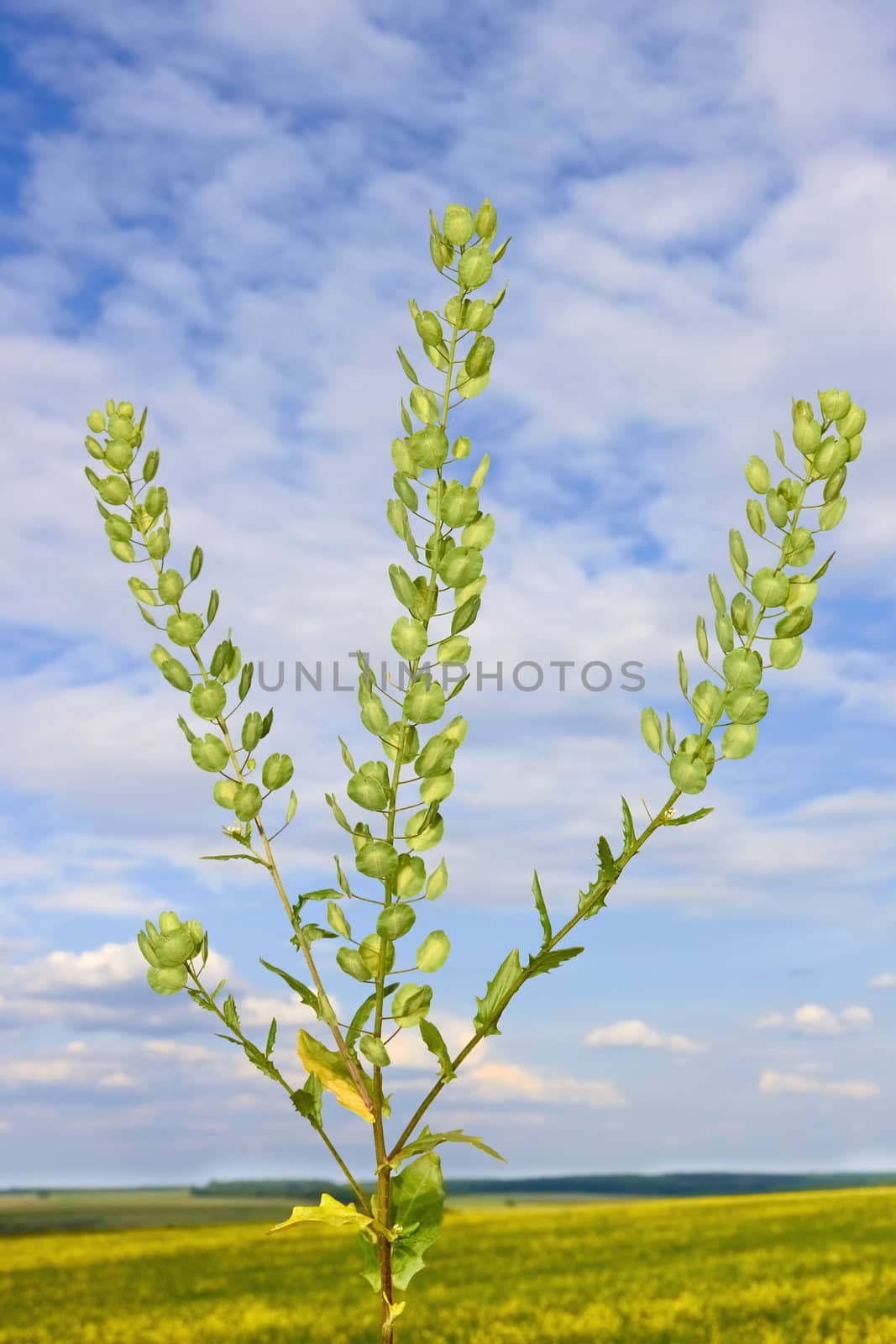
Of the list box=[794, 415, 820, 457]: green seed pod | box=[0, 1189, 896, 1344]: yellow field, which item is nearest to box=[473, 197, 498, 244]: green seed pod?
box=[794, 415, 820, 457]: green seed pod

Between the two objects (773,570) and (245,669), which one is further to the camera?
(245,669)

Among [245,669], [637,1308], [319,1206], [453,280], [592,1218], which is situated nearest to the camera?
[319,1206]

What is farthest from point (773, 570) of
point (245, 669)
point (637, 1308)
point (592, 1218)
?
point (592, 1218)

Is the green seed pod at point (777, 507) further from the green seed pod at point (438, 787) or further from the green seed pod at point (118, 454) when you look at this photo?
the green seed pod at point (118, 454)

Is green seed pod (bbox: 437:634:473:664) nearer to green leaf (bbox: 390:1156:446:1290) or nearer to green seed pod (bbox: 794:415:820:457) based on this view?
green seed pod (bbox: 794:415:820:457)

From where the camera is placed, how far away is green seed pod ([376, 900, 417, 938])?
1354 mm

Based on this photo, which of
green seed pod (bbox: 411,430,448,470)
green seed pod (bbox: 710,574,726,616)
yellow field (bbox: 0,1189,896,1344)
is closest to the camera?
green seed pod (bbox: 411,430,448,470)

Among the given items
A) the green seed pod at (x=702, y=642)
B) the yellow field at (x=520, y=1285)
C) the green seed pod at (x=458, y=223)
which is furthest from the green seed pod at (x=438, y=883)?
the yellow field at (x=520, y=1285)

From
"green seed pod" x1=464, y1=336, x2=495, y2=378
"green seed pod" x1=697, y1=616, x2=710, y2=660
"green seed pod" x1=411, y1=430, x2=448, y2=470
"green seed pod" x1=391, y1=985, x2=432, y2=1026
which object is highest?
"green seed pod" x1=464, y1=336, x2=495, y2=378

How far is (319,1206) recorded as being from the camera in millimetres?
1432

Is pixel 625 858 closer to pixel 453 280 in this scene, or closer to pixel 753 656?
pixel 753 656

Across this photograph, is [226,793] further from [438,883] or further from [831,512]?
[831,512]

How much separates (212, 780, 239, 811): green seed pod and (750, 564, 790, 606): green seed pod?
2.65 ft

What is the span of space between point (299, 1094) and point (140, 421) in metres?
1.11
